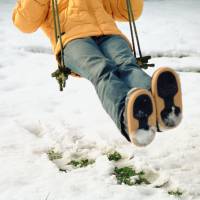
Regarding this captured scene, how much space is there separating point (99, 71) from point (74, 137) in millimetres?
1482

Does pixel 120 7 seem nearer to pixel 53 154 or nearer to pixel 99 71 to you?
pixel 99 71

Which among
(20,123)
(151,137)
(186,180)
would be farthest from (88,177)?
(20,123)

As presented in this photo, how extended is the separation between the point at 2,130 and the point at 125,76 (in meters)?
1.80

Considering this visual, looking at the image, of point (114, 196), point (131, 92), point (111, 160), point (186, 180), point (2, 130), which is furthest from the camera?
point (2, 130)

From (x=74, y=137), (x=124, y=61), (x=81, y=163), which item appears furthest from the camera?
(x=74, y=137)

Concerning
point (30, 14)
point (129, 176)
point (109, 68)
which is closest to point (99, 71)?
point (109, 68)

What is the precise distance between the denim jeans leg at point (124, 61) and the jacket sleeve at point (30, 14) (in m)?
0.52

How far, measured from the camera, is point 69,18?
3.72 metres

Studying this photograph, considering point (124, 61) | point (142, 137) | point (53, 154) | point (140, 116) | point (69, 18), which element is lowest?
point (53, 154)

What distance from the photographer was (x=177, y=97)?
2.94 m

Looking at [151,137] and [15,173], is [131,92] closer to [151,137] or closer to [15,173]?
[151,137]

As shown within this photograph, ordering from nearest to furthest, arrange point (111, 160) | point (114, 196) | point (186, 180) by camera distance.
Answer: point (114, 196) < point (186, 180) < point (111, 160)

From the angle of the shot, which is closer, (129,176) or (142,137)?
(142,137)

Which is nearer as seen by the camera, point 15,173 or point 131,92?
point 131,92
